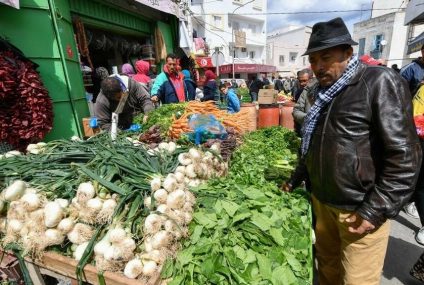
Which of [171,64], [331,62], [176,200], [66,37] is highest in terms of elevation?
[66,37]

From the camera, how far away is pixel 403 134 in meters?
1.49

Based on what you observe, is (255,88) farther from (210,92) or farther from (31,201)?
(31,201)

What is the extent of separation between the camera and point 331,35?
162 cm

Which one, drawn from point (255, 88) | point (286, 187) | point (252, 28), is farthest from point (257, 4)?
point (286, 187)

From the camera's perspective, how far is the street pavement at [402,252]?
266cm

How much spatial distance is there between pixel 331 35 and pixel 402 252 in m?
2.88

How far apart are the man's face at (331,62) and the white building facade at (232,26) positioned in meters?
25.2

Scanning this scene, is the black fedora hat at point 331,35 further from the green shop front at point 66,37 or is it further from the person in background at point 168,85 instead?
the green shop front at point 66,37

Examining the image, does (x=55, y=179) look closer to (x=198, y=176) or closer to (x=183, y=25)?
(x=198, y=176)

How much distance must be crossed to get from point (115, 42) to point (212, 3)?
2649cm

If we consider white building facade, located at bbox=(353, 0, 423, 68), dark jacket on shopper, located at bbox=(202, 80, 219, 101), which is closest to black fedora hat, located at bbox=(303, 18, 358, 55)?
dark jacket on shopper, located at bbox=(202, 80, 219, 101)

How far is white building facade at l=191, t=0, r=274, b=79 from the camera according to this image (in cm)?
2966

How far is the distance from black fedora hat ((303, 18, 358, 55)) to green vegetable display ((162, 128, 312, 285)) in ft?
3.85

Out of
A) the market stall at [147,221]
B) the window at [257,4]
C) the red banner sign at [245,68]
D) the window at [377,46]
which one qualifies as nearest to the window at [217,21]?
the red banner sign at [245,68]
